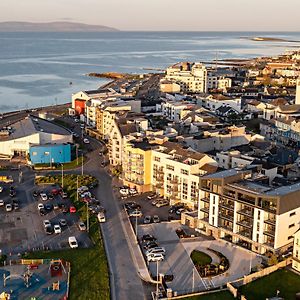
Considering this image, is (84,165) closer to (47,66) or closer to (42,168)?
(42,168)

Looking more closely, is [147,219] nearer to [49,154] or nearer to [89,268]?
[89,268]

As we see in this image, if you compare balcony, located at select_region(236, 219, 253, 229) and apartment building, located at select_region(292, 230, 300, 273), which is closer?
apartment building, located at select_region(292, 230, 300, 273)

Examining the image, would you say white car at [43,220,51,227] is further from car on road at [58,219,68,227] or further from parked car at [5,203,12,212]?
parked car at [5,203,12,212]

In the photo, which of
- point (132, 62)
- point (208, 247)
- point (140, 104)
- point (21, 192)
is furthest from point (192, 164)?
point (132, 62)

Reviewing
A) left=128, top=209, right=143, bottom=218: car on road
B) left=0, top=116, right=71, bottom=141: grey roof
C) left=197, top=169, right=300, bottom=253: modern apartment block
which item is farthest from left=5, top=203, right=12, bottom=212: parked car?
left=0, top=116, right=71, bottom=141: grey roof

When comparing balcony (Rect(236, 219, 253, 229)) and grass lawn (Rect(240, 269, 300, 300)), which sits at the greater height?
balcony (Rect(236, 219, 253, 229))

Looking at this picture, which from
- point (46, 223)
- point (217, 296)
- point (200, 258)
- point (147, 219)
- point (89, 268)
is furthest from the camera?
point (147, 219)

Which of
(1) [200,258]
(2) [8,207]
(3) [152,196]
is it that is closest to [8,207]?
(2) [8,207]
